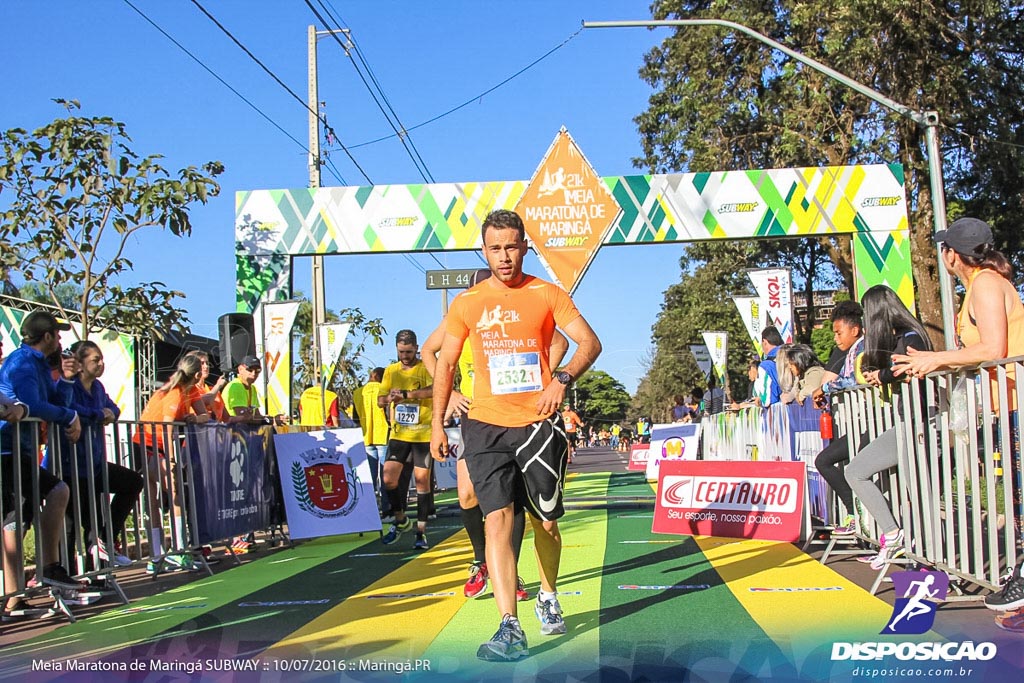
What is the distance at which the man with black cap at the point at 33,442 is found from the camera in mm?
6633

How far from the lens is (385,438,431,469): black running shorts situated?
9.95 m

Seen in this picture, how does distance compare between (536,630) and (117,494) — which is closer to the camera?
(536,630)

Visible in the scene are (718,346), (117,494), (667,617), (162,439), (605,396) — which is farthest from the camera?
(605,396)

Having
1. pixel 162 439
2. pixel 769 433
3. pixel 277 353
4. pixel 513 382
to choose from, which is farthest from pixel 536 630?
pixel 277 353

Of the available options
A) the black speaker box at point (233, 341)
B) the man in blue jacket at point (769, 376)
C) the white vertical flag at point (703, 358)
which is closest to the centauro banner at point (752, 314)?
the man in blue jacket at point (769, 376)

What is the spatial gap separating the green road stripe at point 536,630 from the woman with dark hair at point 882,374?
1.76 metres

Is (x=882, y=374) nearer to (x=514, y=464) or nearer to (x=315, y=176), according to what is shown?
(x=514, y=464)

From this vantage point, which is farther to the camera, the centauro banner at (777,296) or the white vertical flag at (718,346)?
the white vertical flag at (718,346)

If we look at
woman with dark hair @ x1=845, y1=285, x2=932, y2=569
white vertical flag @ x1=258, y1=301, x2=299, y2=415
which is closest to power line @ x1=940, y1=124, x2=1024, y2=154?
white vertical flag @ x1=258, y1=301, x2=299, y2=415

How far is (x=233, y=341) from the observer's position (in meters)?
14.3

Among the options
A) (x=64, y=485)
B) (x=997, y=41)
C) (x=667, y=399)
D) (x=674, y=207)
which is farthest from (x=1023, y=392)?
(x=667, y=399)

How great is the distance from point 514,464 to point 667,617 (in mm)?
1257

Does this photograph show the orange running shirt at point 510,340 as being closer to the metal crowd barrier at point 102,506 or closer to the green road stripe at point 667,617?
the green road stripe at point 667,617

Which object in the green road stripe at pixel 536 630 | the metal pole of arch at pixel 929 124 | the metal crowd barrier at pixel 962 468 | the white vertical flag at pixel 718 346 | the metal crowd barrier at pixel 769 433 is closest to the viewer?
the green road stripe at pixel 536 630
